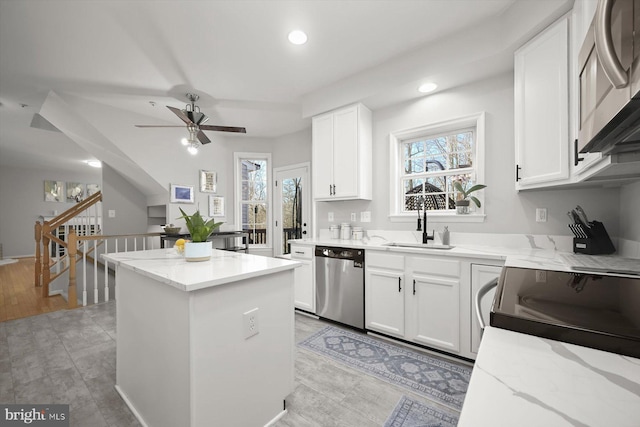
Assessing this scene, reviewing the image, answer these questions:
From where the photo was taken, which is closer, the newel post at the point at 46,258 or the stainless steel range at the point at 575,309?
the stainless steel range at the point at 575,309

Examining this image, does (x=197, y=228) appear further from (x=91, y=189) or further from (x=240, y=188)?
(x=91, y=189)

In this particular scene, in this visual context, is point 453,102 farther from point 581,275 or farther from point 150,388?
point 150,388

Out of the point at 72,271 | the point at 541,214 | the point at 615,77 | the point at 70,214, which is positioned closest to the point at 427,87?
the point at 541,214

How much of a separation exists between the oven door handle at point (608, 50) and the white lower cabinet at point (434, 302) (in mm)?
1762

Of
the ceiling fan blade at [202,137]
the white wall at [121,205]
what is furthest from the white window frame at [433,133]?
the white wall at [121,205]

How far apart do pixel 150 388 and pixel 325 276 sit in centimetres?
183

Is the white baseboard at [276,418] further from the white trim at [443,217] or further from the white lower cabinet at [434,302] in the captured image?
the white trim at [443,217]

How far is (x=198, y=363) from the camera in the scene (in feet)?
3.97

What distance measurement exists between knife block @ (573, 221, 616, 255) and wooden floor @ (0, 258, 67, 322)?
18.1 ft

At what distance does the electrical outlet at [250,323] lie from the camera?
139 centimetres

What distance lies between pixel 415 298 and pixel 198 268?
1.83 m

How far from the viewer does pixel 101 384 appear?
193cm

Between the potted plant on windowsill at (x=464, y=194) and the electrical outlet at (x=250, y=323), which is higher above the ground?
the potted plant on windowsill at (x=464, y=194)

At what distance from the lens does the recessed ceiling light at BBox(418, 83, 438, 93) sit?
106 inches
